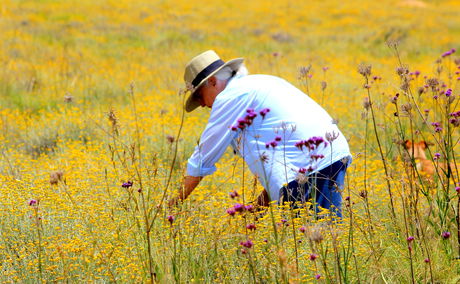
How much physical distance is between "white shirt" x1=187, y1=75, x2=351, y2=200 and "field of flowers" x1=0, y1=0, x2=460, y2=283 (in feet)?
0.65

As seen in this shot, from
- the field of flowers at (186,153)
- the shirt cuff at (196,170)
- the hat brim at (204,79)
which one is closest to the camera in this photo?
the field of flowers at (186,153)

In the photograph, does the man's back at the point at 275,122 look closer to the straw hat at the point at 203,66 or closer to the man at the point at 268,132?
the man at the point at 268,132

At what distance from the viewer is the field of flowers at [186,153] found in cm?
259

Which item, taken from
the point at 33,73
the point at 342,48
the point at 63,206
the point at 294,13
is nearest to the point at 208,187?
the point at 63,206

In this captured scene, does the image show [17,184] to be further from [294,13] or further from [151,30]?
[294,13]

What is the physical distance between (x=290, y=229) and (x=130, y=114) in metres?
4.07

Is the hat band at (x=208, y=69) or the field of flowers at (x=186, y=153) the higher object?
the hat band at (x=208, y=69)

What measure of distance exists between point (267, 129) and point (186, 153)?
227 centimetres

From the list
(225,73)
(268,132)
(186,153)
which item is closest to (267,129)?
(268,132)

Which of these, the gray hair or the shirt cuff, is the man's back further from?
the shirt cuff

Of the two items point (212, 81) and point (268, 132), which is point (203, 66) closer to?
point (212, 81)

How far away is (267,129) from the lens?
341 centimetres

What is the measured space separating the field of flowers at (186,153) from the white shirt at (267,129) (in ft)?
0.65

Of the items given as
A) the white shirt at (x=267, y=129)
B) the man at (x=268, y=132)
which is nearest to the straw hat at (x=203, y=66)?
the man at (x=268, y=132)
